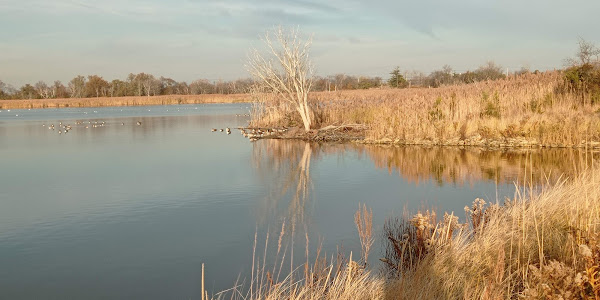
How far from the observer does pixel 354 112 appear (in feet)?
72.1

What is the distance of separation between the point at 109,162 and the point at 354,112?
422 inches

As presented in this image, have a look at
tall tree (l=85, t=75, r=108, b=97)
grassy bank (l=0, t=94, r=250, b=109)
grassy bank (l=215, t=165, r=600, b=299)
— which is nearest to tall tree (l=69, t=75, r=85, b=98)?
tall tree (l=85, t=75, r=108, b=97)

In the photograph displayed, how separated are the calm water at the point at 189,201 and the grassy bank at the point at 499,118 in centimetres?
116

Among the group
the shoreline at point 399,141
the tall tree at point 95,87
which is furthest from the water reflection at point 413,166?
the tall tree at point 95,87

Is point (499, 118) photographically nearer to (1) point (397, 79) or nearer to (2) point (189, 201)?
(2) point (189, 201)

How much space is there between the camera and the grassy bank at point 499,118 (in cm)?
1501

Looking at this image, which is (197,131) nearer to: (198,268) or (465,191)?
(465,191)

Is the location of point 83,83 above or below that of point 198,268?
above

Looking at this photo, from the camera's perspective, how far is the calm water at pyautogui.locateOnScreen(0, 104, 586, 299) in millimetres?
5953

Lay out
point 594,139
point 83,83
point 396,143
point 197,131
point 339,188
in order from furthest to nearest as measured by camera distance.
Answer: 1. point 83,83
2. point 197,131
3. point 396,143
4. point 594,139
5. point 339,188

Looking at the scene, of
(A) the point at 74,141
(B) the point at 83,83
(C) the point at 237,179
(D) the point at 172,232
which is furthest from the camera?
(B) the point at 83,83

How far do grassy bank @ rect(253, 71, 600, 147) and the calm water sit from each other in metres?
1.16

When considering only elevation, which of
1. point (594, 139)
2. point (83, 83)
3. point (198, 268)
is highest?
point (83, 83)

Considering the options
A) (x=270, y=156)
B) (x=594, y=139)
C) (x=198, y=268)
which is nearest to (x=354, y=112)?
(x=270, y=156)
